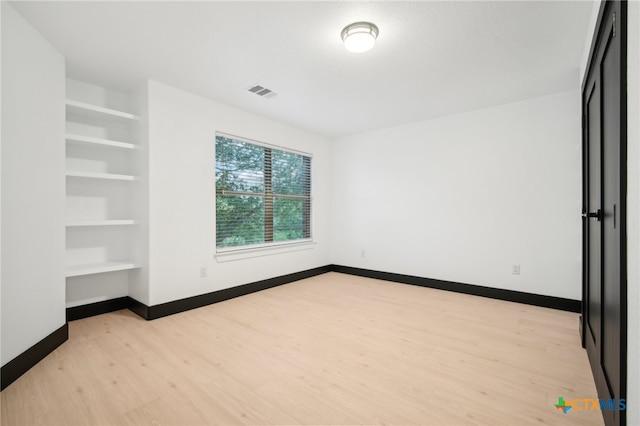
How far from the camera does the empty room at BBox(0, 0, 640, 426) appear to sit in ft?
5.66

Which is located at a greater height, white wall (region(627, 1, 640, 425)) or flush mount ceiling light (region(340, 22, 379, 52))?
flush mount ceiling light (region(340, 22, 379, 52))

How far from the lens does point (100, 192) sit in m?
3.31

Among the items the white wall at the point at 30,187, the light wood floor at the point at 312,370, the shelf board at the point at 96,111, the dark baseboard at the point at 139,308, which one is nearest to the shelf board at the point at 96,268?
the white wall at the point at 30,187

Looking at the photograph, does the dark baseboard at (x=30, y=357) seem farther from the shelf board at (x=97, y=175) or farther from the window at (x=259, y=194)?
the window at (x=259, y=194)

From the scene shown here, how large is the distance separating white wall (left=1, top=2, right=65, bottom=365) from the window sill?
64.2 inches

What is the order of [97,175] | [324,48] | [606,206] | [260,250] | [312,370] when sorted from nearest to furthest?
[606,206] → [312,370] → [324,48] → [97,175] → [260,250]

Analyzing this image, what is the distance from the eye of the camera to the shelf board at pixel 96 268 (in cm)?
286

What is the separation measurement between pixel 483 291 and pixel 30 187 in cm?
477

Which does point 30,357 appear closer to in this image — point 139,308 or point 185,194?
point 139,308

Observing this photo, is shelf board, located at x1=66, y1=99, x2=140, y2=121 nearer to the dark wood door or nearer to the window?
the window

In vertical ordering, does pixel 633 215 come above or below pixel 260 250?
above

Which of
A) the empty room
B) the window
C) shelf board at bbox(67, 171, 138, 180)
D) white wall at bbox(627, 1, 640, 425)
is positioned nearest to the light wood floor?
the empty room

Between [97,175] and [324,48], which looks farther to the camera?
[97,175]

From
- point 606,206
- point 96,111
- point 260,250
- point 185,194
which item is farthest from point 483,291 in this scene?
point 96,111
